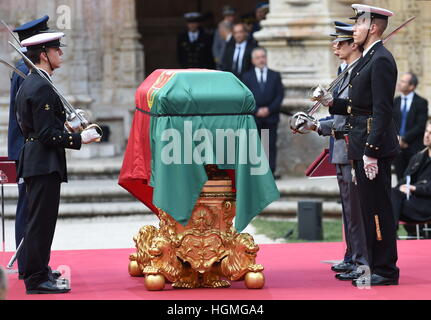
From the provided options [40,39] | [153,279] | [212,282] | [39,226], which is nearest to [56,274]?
[39,226]

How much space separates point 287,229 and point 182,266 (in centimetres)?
552

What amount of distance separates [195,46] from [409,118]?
4.74 metres

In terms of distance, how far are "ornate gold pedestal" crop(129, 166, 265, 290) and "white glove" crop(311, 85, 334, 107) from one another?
2.75 feet

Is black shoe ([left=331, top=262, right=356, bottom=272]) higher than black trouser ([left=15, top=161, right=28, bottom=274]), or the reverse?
black trouser ([left=15, top=161, right=28, bottom=274])

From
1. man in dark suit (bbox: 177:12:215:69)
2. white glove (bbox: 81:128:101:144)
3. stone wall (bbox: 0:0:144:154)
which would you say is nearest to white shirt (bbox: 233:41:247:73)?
man in dark suit (bbox: 177:12:215:69)

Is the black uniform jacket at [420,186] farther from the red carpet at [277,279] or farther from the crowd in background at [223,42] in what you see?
the crowd in background at [223,42]

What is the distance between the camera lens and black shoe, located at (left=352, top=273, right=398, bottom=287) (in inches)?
340

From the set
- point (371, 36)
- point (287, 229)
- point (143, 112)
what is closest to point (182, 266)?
point (143, 112)

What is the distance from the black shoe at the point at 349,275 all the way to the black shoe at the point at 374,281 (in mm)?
244

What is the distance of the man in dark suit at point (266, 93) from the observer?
51.1ft

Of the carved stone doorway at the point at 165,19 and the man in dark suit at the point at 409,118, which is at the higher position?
the carved stone doorway at the point at 165,19

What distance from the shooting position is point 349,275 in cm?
905

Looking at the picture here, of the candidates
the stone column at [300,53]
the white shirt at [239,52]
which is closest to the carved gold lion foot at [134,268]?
the stone column at [300,53]

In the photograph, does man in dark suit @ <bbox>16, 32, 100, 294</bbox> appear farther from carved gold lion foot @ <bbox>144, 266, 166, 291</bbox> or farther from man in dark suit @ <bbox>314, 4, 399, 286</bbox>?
man in dark suit @ <bbox>314, 4, 399, 286</bbox>
